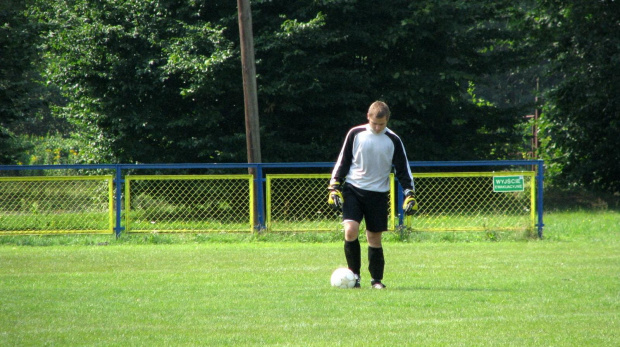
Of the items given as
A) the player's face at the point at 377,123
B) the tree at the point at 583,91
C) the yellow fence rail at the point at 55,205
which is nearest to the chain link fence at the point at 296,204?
the yellow fence rail at the point at 55,205

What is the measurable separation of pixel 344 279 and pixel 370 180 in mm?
1042

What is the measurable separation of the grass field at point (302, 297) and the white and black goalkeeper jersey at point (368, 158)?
3.61ft

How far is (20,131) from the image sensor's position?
54156mm

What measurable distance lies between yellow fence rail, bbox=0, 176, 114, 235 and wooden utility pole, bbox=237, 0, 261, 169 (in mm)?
3249

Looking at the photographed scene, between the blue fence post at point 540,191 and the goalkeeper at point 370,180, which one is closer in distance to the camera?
the goalkeeper at point 370,180

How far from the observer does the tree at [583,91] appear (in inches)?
912

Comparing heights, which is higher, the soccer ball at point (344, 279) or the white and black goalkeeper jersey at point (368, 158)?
the white and black goalkeeper jersey at point (368, 158)

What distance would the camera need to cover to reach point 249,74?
645 inches

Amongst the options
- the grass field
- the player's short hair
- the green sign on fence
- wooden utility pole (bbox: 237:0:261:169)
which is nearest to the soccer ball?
the grass field

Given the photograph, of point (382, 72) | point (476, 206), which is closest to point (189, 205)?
point (476, 206)

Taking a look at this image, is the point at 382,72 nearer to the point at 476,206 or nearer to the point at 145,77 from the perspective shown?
the point at 145,77

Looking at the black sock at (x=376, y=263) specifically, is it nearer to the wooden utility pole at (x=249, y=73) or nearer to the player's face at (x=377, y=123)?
the player's face at (x=377, y=123)

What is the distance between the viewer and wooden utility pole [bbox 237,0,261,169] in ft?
53.5

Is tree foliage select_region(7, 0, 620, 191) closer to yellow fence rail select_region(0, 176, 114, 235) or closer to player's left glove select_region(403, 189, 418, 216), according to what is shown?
yellow fence rail select_region(0, 176, 114, 235)
